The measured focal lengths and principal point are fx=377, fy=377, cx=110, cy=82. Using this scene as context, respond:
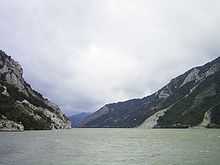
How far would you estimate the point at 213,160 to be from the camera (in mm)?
77812

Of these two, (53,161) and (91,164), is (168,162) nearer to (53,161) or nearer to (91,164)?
(91,164)

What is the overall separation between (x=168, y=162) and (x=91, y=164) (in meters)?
15.6

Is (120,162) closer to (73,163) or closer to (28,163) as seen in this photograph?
(73,163)

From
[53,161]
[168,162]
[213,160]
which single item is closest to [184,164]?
[168,162]

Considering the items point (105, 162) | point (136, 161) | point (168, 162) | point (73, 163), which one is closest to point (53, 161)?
point (73, 163)

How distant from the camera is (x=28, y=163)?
239ft

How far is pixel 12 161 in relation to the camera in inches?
2972

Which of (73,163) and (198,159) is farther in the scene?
(198,159)

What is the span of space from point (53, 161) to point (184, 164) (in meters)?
26.1

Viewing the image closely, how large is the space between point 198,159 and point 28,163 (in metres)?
35.6

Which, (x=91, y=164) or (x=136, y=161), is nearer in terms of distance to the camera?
(x=91, y=164)

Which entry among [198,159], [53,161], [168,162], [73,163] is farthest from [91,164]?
[198,159]

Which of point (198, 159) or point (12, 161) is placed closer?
point (12, 161)

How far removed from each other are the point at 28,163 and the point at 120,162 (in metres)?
18.5
